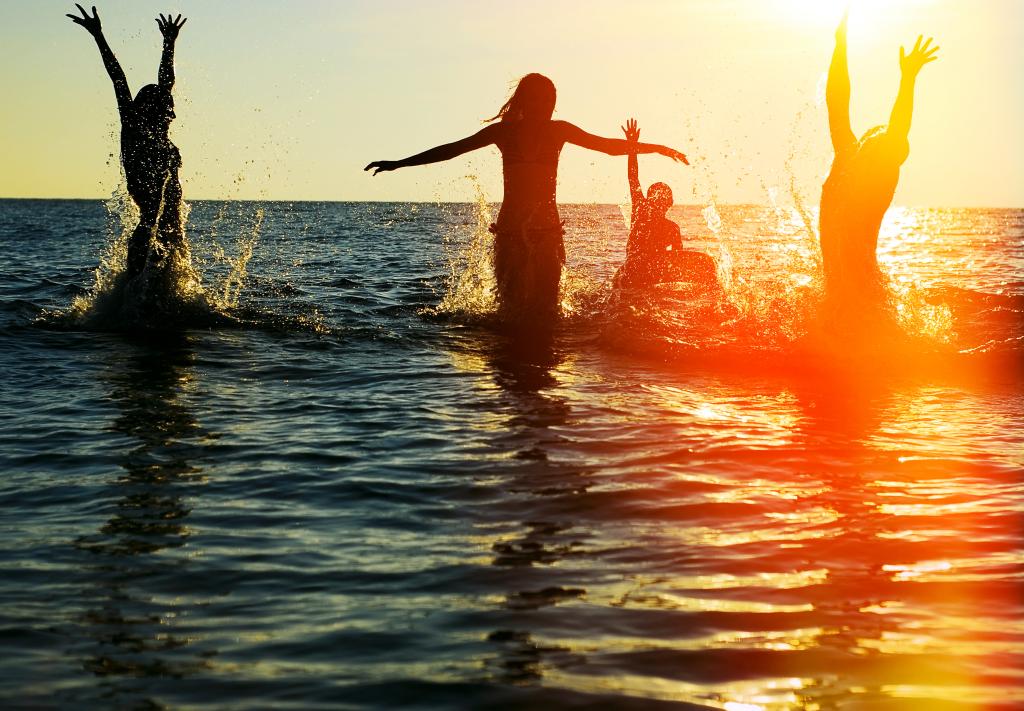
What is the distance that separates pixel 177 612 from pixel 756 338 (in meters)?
8.23

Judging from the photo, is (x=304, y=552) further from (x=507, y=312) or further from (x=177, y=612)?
(x=507, y=312)

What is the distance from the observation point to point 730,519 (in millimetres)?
5281

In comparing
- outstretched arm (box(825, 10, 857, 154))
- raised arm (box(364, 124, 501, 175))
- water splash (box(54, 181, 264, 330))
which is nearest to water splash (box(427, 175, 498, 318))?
raised arm (box(364, 124, 501, 175))

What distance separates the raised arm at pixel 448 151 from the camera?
10250 millimetres

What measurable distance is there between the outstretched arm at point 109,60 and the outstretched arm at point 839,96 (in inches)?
276

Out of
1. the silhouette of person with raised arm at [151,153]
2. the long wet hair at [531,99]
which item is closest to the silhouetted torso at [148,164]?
the silhouette of person with raised arm at [151,153]

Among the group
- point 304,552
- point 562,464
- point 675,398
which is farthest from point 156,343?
point 304,552

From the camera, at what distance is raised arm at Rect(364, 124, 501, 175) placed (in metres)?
10.2

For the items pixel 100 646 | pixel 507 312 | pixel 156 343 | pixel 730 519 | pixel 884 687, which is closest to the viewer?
pixel 884 687

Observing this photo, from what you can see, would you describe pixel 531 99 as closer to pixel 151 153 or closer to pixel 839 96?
pixel 839 96

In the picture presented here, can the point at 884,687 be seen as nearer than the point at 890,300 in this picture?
Yes

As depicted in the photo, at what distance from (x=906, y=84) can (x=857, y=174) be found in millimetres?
879

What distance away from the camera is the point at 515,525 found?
5145 millimetres

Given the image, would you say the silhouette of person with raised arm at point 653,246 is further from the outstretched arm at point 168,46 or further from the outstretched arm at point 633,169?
the outstretched arm at point 168,46
